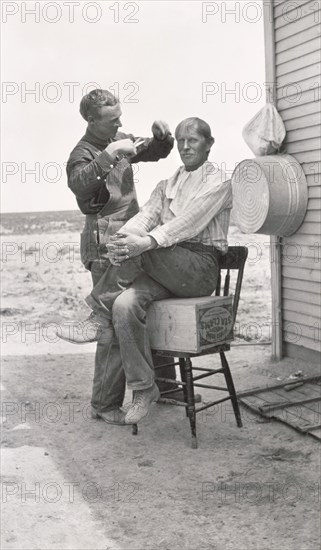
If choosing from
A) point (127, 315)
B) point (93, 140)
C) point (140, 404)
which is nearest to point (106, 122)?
point (93, 140)

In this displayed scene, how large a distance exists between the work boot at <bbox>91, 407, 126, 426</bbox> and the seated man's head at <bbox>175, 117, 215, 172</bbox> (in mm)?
1889

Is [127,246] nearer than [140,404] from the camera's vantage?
Yes

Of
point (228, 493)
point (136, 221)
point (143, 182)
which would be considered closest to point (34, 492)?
point (228, 493)

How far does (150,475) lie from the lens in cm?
396

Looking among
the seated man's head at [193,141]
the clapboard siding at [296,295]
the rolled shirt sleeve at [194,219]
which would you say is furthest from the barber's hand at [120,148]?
the clapboard siding at [296,295]

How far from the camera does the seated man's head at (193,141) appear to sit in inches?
169

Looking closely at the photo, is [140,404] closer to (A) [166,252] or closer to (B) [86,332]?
(B) [86,332]

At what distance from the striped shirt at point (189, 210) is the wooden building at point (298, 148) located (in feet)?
5.57

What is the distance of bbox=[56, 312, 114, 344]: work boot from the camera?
14.6ft

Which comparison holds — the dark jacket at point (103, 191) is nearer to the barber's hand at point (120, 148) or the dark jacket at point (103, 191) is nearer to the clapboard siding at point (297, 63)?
the barber's hand at point (120, 148)

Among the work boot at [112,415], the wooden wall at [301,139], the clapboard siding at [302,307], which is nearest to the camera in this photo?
the work boot at [112,415]

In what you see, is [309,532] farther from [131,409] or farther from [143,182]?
[143,182]

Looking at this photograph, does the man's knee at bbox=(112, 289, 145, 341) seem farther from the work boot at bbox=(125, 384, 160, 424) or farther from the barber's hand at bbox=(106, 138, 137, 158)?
the barber's hand at bbox=(106, 138, 137, 158)

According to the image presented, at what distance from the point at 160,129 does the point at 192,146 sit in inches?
19.5
